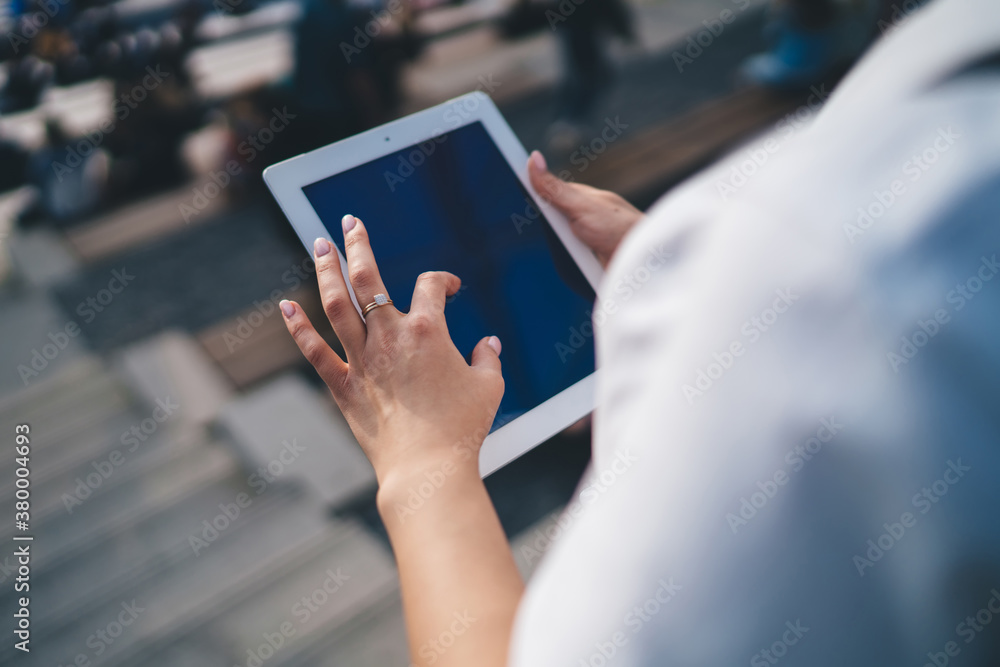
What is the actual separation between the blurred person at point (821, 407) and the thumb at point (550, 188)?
88cm

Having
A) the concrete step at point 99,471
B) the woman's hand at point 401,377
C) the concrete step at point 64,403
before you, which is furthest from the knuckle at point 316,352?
the concrete step at point 64,403

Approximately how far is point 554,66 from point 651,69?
1.15 m

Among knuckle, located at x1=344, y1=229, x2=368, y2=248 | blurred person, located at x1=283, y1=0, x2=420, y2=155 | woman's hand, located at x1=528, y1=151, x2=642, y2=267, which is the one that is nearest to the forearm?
knuckle, located at x1=344, y1=229, x2=368, y2=248

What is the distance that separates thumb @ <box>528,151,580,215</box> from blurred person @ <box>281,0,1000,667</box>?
2.88 ft

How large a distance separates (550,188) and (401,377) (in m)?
0.65

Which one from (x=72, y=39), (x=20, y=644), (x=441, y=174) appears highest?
(x=441, y=174)

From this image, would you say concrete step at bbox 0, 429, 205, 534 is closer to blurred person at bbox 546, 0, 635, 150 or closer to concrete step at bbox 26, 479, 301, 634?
concrete step at bbox 26, 479, 301, 634

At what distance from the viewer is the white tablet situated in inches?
47.0

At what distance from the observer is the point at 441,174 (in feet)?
4.40

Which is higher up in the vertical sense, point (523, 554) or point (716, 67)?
point (716, 67)

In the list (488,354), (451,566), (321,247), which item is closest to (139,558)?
(321,247)

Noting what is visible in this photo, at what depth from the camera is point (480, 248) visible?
1.30m

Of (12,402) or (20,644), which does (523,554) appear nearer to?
(20,644)

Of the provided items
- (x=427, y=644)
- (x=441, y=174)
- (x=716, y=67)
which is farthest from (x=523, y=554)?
(x=716, y=67)
